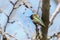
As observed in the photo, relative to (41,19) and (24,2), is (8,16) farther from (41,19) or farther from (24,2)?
(41,19)

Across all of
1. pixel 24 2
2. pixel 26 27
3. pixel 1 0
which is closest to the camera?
pixel 24 2

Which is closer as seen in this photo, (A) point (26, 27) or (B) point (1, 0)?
(A) point (26, 27)

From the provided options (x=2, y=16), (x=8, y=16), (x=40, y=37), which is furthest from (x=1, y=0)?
(x=40, y=37)

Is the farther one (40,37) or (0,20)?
(0,20)

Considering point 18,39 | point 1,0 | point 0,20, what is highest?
point 1,0

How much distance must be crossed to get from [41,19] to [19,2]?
0.33m

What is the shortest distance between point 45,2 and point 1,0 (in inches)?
25.2

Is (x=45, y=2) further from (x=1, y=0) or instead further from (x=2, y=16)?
(x=1, y=0)

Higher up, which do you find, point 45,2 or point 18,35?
point 45,2

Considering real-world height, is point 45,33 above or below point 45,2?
below

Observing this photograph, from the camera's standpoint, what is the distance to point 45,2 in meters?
0.66

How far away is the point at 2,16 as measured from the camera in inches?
44.0

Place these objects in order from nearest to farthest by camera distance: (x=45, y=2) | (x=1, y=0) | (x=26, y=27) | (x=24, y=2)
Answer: (x=45, y=2) < (x=24, y=2) < (x=26, y=27) < (x=1, y=0)

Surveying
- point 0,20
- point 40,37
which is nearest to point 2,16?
point 0,20
